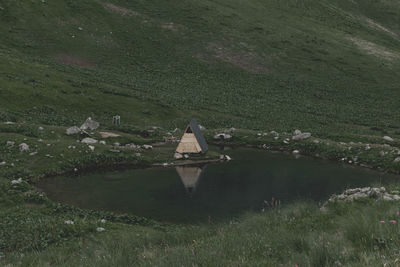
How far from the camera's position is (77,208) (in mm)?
25203

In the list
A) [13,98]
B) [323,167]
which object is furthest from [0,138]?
[323,167]

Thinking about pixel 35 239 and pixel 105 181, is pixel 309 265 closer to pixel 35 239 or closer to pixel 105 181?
pixel 35 239

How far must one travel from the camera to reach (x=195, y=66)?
91375 mm

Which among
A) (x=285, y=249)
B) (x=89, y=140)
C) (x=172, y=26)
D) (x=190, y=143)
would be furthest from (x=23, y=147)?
(x=172, y=26)

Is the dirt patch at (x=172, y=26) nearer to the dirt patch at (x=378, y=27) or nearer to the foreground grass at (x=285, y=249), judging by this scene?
the dirt patch at (x=378, y=27)

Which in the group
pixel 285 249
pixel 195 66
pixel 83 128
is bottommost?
pixel 83 128

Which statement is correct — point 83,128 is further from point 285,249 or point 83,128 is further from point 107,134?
point 285,249

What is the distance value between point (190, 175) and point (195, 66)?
193ft

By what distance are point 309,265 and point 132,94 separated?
191 ft

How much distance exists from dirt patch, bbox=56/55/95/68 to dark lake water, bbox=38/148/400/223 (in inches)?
1949

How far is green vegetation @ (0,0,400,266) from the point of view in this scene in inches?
480

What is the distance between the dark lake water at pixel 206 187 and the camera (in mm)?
27547

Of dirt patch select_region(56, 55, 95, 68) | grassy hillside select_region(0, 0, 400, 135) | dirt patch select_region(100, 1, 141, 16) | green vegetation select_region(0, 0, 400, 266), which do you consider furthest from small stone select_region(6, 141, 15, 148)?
dirt patch select_region(100, 1, 141, 16)

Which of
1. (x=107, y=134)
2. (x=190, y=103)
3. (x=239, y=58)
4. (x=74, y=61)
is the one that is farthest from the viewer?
(x=239, y=58)
